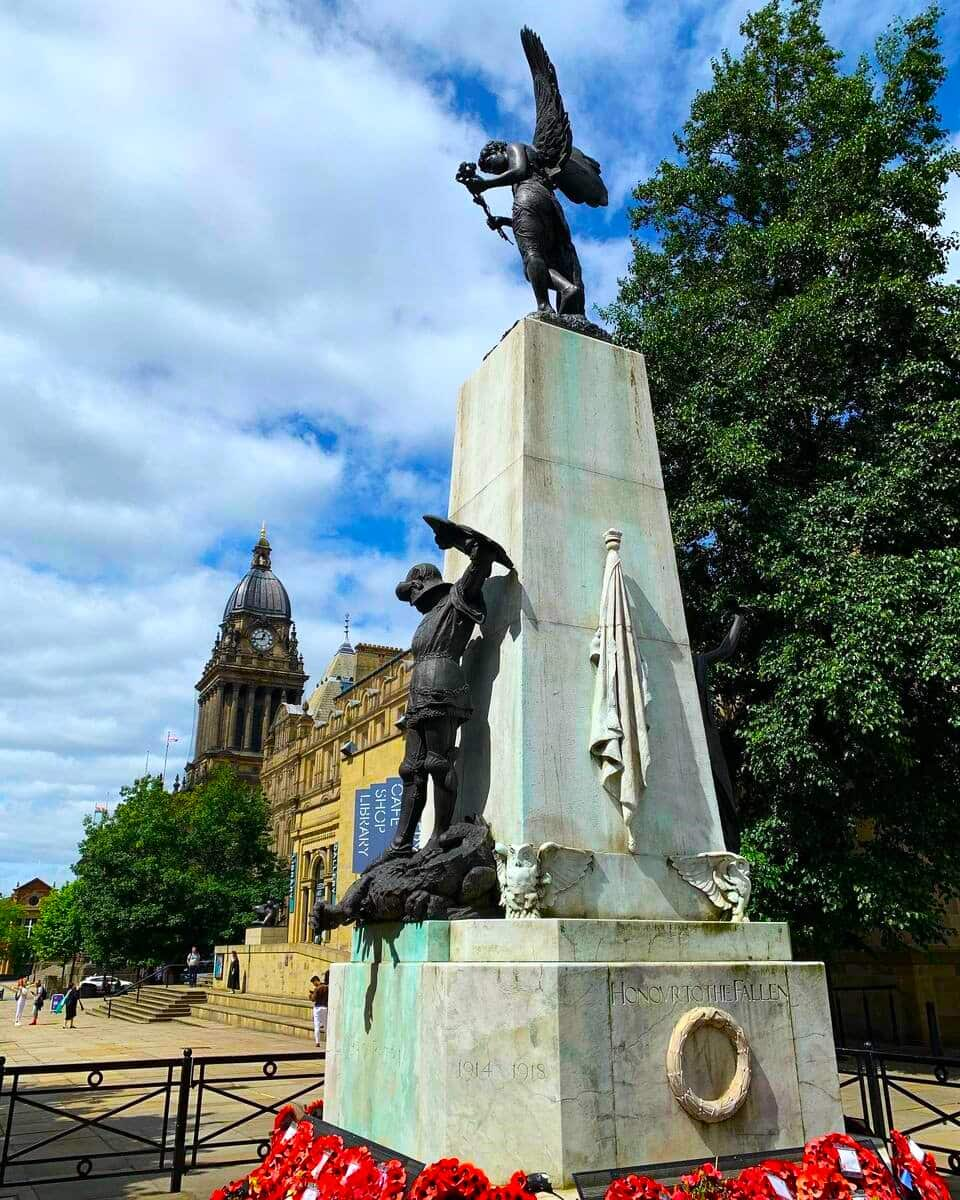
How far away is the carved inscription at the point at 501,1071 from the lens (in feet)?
17.0

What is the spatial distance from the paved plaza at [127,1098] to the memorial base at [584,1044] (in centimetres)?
327

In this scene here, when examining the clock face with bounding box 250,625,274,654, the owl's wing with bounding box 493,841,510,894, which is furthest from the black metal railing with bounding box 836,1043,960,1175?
the clock face with bounding box 250,625,274,654

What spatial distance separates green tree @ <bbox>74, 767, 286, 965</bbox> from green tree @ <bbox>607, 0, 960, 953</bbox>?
123 ft

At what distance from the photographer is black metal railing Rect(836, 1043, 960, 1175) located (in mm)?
7796

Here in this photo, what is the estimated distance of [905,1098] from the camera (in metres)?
13.6

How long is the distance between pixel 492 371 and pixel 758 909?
30.6 feet

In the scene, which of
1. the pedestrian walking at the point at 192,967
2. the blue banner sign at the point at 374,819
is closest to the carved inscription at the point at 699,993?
the blue banner sign at the point at 374,819

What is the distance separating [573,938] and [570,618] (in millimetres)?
2261

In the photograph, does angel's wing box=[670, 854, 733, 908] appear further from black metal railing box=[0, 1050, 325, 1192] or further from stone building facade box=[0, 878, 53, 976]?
stone building facade box=[0, 878, 53, 976]

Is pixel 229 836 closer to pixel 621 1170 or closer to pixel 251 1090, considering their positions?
pixel 251 1090

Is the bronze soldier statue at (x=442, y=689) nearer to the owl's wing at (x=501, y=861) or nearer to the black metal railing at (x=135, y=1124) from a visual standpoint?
the owl's wing at (x=501, y=861)

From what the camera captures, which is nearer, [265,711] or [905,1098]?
[905,1098]

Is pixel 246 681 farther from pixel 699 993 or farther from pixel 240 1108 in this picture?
pixel 699 993

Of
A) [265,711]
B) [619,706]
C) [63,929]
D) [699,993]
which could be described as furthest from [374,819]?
[265,711]
